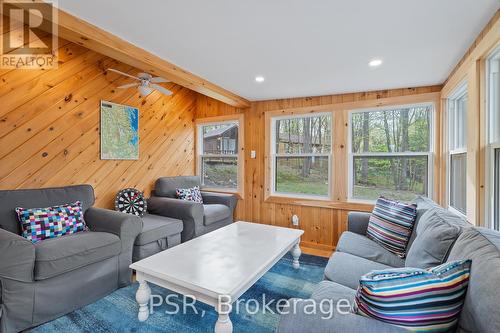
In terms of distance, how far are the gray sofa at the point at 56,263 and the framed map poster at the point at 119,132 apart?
2.54 ft

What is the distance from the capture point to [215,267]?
5.94ft

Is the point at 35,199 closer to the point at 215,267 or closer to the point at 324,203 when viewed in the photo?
the point at 215,267

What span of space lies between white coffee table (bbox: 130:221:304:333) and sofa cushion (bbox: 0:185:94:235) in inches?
48.7

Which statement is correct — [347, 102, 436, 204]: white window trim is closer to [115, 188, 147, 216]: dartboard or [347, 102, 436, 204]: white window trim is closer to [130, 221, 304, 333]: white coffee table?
[130, 221, 304, 333]: white coffee table

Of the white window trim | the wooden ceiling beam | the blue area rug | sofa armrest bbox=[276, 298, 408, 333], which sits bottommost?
the blue area rug

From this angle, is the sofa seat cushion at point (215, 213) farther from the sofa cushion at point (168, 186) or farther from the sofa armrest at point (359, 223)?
the sofa armrest at point (359, 223)

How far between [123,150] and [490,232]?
12.1ft

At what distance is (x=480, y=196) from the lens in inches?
73.3

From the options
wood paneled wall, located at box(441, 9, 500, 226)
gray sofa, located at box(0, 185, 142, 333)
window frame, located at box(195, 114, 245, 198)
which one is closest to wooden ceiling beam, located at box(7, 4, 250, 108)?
window frame, located at box(195, 114, 245, 198)

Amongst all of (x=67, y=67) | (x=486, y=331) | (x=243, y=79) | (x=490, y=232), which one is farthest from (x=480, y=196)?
(x=67, y=67)

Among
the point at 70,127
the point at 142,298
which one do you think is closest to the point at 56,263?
the point at 142,298

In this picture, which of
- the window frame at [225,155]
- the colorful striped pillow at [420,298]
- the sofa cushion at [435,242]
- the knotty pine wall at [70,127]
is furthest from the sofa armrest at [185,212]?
the colorful striped pillow at [420,298]

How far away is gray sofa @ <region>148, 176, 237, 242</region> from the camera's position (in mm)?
3172

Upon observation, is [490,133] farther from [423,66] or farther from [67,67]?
[67,67]
